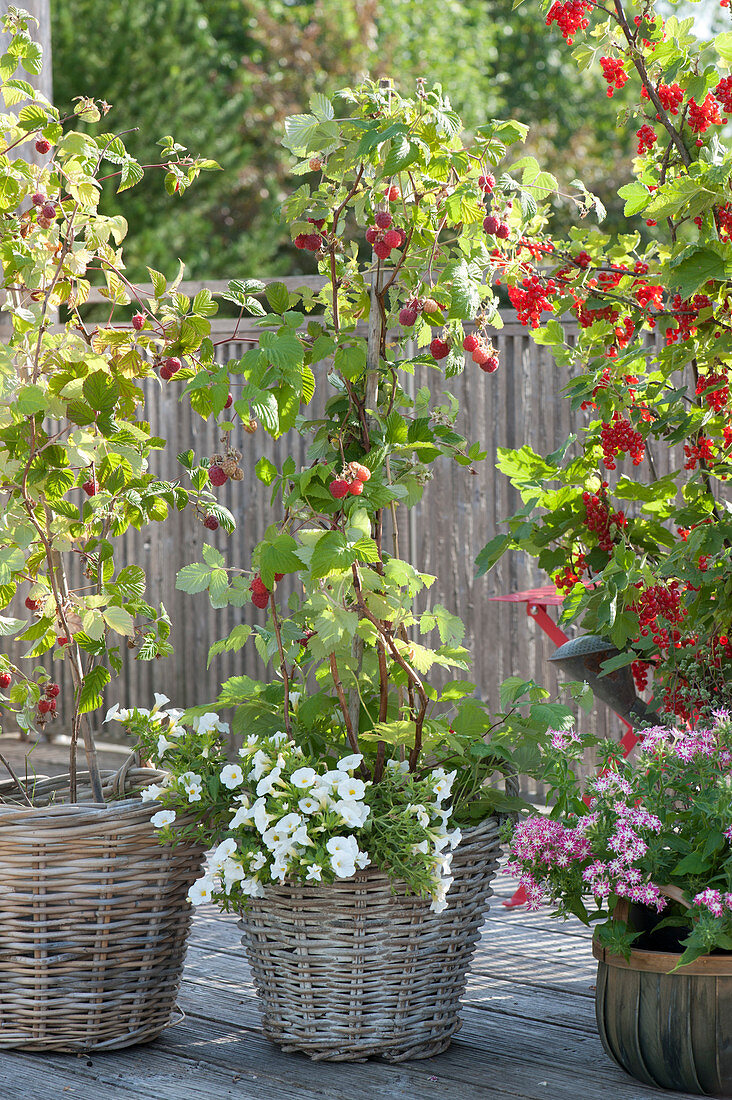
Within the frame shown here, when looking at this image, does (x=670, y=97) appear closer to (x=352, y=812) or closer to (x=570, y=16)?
(x=570, y=16)

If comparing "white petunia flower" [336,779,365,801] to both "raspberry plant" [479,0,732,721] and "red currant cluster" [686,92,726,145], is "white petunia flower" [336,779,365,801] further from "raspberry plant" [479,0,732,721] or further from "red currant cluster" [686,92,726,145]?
"red currant cluster" [686,92,726,145]

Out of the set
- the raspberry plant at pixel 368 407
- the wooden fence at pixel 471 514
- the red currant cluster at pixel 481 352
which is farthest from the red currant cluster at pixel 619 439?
the wooden fence at pixel 471 514

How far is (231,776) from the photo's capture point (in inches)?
73.7

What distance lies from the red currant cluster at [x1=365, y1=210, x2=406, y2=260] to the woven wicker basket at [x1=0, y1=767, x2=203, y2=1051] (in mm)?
941

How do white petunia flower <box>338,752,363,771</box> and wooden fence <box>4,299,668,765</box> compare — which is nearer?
white petunia flower <box>338,752,363,771</box>

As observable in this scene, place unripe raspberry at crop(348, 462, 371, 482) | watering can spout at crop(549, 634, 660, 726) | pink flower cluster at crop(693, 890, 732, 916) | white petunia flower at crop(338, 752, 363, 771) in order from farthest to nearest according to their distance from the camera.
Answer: watering can spout at crop(549, 634, 660, 726) < white petunia flower at crop(338, 752, 363, 771) < unripe raspberry at crop(348, 462, 371, 482) < pink flower cluster at crop(693, 890, 732, 916)

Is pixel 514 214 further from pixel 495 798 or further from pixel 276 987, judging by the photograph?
pixel 276 987

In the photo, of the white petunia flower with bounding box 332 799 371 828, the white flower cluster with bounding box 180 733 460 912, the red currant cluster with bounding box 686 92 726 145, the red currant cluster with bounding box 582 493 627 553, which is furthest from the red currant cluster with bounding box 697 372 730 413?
the white petunia flower with bounding box 332 799 371 828

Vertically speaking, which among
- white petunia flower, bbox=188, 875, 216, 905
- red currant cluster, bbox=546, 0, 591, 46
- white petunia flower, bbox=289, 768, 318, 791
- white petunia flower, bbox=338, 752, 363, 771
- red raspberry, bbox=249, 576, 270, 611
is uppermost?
red currant cluster, bbox=546, 0, 591, 46

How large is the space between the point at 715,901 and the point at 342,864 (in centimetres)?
51

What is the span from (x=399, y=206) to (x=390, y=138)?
0.72ft

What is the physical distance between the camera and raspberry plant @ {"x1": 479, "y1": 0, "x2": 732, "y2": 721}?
→ 1.98 m

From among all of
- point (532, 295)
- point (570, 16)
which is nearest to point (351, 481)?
point (532, 295)

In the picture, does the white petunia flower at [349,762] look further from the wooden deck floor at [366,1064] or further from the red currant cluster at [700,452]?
the red currant cluster at [700,452]
